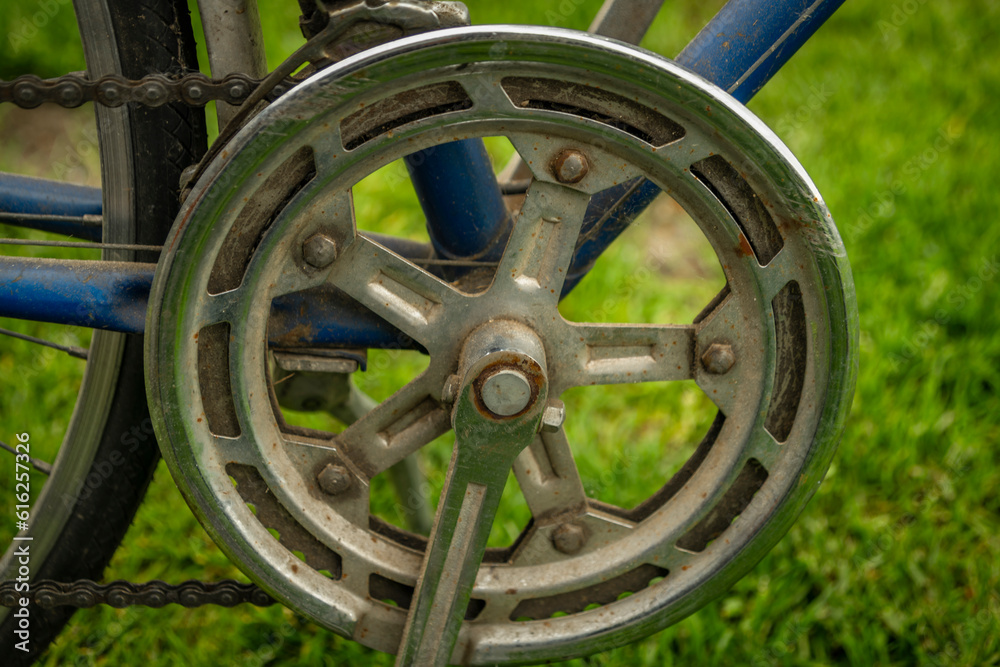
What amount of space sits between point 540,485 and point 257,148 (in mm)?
595

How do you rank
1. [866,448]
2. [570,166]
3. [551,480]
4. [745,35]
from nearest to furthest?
1. [570,166]
2. [745,35]
3. [551,480]
4. [866,448]

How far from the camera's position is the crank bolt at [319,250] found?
957 mm

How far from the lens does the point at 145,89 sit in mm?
997

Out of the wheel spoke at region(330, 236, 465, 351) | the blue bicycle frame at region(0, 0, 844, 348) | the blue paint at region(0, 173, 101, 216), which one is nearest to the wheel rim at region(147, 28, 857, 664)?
the wheel spoke at region(330, 236, 465, 351)

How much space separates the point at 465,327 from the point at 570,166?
0.77 ft

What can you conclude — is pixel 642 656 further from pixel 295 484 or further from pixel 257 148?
pixel 257 148

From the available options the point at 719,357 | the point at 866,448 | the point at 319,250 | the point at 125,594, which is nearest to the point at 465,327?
the point at 319,250

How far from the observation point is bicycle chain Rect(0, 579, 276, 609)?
3.85ft

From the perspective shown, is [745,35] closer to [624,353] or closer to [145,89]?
[624,353]

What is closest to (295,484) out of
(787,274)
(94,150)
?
(787,274)

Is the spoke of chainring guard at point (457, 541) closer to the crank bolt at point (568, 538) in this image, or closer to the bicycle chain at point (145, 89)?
the crank bolt at point (568, 538)

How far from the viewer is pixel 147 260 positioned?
111 centimetres

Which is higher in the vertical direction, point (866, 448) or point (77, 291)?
point (866, 448)

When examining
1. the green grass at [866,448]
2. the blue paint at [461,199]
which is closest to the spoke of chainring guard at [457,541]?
the blue paint at [461,199]
